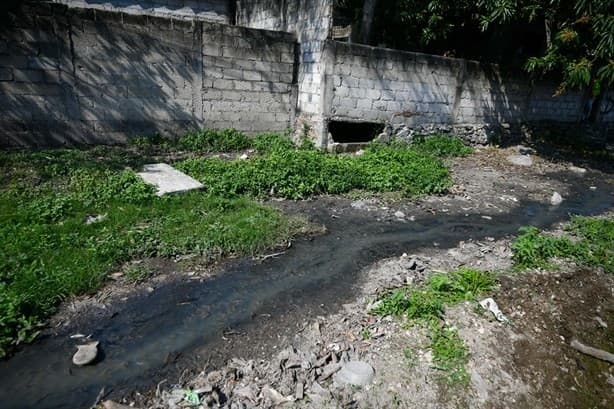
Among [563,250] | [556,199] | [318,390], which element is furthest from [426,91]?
[318,390]

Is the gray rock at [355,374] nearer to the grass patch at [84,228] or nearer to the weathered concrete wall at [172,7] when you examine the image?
the grass patch at [84,228]

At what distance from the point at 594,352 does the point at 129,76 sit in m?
7.66

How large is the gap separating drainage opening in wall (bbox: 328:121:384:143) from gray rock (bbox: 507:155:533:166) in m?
3.56

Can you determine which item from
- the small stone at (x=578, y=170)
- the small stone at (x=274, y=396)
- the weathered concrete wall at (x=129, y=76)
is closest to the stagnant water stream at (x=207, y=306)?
the small stone at (x=274, y=396)

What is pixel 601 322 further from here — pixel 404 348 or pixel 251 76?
pixel 251 76

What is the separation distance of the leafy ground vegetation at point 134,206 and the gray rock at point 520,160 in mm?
3101

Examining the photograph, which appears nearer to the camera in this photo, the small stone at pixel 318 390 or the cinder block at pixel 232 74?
the small stone at pixel 318 390

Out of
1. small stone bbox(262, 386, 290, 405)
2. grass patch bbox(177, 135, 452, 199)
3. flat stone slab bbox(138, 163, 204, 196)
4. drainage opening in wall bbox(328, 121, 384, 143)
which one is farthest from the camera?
drainage opening in wall bbox(328, 121, 384, 143)


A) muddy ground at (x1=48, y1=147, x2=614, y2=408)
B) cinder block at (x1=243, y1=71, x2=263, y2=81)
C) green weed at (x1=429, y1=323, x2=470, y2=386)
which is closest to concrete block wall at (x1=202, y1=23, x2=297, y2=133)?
cinder block at (x1=243, y1=71, x2=263, y2=81)

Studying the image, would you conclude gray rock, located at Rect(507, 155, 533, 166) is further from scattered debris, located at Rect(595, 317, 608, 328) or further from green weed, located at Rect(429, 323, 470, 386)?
green weed, located at Rect(429, 323, 470, 386)

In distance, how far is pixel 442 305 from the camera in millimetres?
3328

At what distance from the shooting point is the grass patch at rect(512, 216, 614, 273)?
4.27 metres

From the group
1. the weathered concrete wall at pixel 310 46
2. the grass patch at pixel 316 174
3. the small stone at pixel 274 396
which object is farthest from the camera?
the weathered concrete wall at pixel 310 46

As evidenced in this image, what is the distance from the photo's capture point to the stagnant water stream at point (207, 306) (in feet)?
7.98
